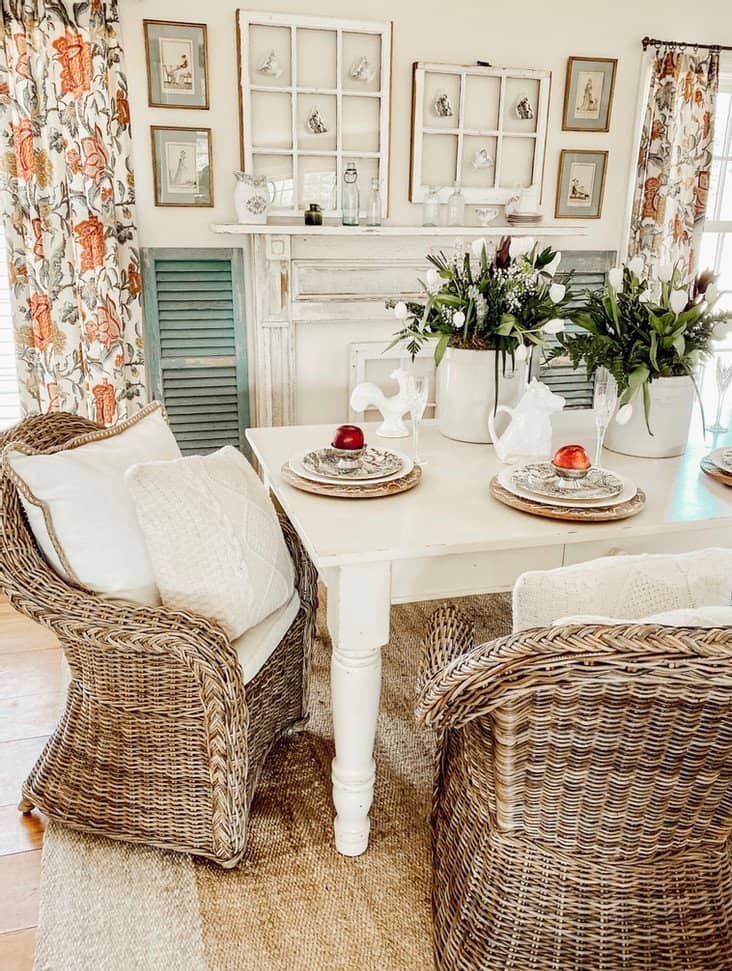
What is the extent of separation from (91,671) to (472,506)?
86cm

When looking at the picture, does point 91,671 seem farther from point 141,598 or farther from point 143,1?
point 143,1

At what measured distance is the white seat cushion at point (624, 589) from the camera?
1.15 m

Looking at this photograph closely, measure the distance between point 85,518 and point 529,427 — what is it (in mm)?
1070

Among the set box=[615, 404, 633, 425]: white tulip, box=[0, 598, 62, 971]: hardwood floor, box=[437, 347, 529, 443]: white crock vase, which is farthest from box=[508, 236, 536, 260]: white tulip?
box=[0, 598, 62, 971]: hardwood floor

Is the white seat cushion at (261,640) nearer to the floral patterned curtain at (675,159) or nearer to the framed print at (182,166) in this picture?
the framed print at (182,166)

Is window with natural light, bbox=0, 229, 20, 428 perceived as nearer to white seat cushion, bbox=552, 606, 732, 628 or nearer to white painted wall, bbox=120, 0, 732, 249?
white painted wall, bbox=120, 0, 732, 249

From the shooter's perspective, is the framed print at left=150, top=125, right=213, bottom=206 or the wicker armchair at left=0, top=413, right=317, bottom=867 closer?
the wicker armchair at left=0, top=413, right=317, bottom=867

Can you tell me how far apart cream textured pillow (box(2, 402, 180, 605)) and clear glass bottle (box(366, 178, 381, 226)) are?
7.34 ft

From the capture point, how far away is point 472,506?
5.41 ft

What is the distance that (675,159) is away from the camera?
3.78 m

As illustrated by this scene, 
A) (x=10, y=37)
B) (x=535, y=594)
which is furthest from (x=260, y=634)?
(x=10, y=37)

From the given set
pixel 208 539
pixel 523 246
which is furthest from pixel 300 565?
pixel 523 246

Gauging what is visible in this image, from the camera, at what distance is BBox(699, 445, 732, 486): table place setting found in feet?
6.03

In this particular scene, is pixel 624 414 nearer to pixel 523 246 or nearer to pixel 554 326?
pixel 554 326
